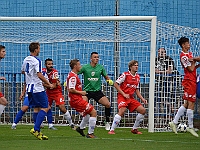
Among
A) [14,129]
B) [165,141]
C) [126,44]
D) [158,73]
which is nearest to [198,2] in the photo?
[126,44]

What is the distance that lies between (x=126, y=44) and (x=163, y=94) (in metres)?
2.63

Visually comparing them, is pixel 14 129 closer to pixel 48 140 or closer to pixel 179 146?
pixel 48 140

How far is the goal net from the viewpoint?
694 inches

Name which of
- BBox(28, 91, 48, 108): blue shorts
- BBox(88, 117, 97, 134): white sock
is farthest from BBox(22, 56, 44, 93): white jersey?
BBox(88, 117, 97, 134): white sock

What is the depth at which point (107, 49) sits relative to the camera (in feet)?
65.1

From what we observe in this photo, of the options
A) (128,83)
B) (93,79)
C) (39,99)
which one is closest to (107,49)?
(93,79)

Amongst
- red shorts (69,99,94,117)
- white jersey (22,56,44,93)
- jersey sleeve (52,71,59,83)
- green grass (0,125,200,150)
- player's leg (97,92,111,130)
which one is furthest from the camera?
jersey sleeve (52,71,59,83)

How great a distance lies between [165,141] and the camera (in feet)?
44.0

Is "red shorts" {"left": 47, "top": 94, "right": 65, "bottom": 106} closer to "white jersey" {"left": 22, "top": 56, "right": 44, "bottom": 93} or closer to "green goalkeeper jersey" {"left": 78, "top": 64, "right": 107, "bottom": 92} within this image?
"green goalkeeper jersey" {"left": 78, "top": 64, "right": 107, "bottom": 92}

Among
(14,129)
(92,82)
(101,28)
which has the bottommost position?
(14,129)

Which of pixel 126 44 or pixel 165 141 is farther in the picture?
pixel 126 44

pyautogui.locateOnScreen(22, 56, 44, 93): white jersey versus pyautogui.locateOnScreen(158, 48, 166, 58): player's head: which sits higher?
pyautogui.locateOnScreen(158, 48, 166, 58): player's head

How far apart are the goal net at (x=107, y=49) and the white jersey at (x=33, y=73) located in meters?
3.70

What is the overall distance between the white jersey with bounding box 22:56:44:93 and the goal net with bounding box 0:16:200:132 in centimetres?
370
